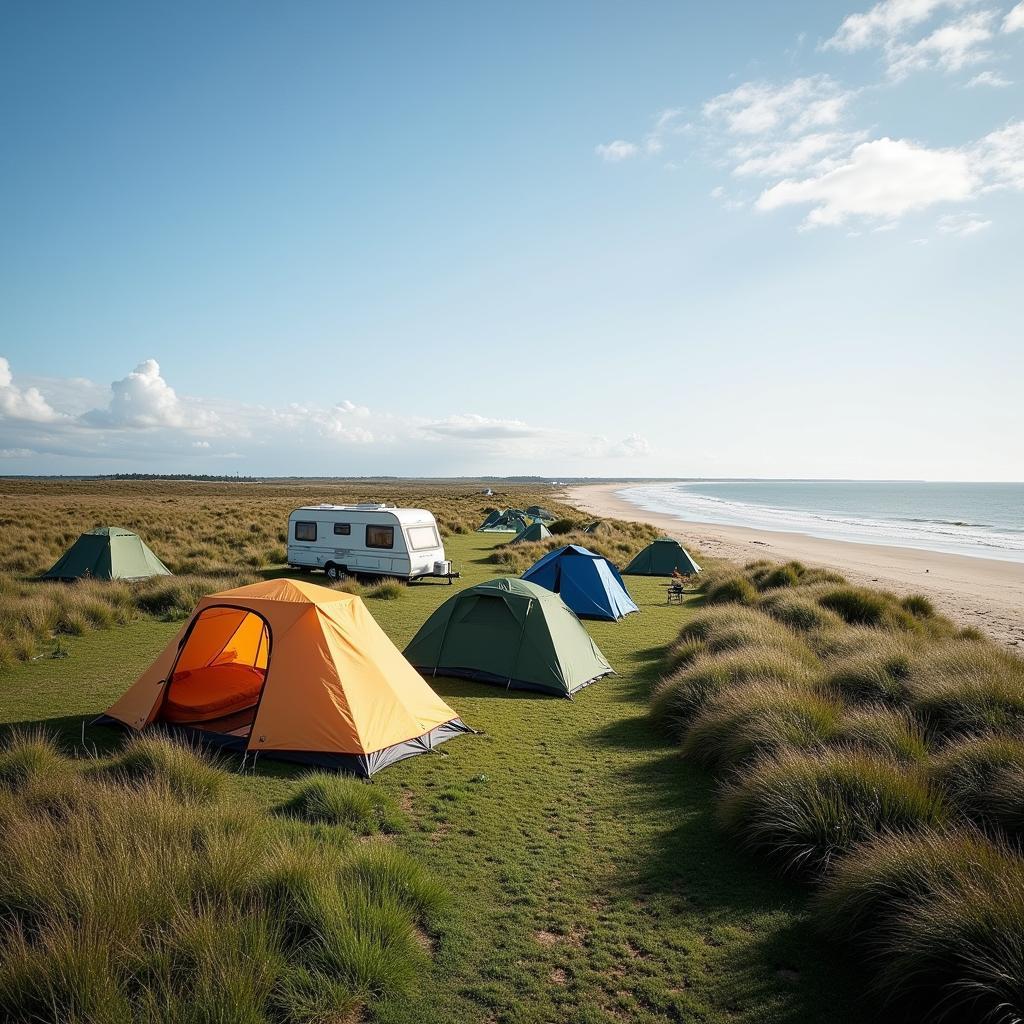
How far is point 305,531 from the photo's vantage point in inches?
893

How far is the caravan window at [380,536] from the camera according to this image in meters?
20.8

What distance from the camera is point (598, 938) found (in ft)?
14.5

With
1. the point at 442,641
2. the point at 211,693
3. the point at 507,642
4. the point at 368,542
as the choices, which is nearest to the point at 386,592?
the point at 368,542

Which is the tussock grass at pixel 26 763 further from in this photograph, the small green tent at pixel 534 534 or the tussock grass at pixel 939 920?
the small green tent at pixel 534 534

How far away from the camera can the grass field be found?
3828mm

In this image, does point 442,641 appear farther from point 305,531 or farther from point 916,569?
point 916,569

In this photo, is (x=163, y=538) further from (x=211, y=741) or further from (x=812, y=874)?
(x=812, y=874)

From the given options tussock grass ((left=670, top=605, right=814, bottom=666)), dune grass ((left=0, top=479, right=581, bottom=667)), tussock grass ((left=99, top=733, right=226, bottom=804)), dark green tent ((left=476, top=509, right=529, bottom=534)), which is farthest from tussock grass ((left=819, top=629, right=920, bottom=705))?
dark green tent ((left=476, top=509, right=529, bottom=534))

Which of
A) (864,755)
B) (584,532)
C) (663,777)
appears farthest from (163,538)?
(864,755)

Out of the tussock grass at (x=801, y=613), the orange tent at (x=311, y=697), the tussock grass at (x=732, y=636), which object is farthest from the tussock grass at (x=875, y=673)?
the orange tent at (x=311, y=697)

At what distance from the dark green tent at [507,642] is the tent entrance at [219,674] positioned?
2.52 m

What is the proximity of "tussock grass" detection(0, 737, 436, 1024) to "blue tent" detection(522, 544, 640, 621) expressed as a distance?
468 inches

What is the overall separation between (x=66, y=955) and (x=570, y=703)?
7.47m

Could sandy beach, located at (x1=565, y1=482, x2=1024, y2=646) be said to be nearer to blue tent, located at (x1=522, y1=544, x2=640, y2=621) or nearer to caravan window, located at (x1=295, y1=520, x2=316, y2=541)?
blue tent, located at (x1=522, y1=544, x2=640, y2=621)
